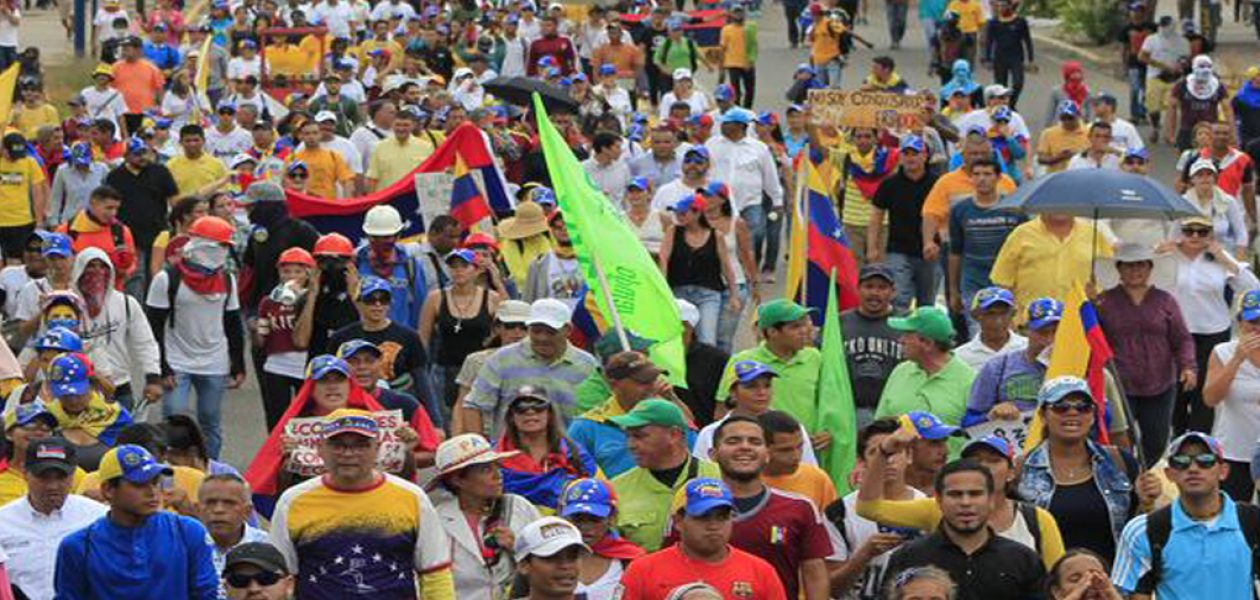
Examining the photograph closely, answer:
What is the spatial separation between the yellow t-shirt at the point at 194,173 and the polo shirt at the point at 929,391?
373 inches

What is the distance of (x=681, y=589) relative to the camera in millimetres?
9531

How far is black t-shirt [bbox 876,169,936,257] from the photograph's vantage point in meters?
19.5

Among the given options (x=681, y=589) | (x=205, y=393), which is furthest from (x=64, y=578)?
(x=205, y=393)

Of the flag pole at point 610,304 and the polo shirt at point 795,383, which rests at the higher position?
the flag pole at point 610,304

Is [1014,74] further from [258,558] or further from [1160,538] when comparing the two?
[258,558]

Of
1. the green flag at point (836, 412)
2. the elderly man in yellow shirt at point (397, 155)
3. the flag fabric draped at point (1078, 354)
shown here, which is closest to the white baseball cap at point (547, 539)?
the flag fabric draped at point (1078, 354)

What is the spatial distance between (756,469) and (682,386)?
112 inches

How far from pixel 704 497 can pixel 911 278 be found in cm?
954

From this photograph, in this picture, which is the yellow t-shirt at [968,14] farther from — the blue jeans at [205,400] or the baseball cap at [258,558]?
the baseball cap at [258,558]

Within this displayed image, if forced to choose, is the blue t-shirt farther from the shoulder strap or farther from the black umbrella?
the black umbrella

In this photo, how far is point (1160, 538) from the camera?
10.9m

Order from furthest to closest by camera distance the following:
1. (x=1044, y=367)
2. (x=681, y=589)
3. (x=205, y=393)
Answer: (x=205, y=393), (x=1044, y=367), (x=681, y=589)

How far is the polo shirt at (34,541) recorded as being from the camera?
10922 millimetres

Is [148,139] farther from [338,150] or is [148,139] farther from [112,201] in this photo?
[112,201]
